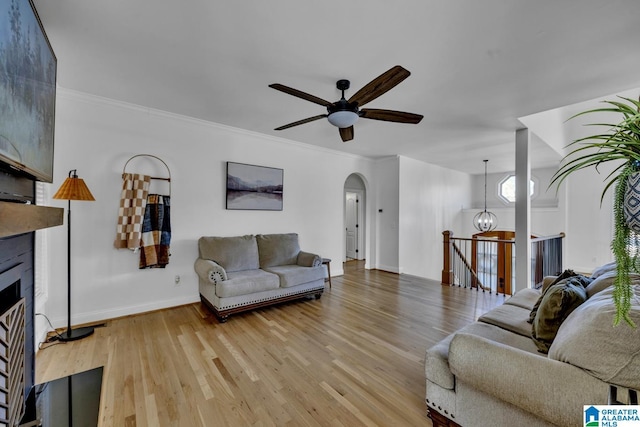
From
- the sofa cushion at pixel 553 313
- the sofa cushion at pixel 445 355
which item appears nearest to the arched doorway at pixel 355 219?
the sofa cushion at pixel 445 355

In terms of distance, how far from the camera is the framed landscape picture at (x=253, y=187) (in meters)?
3.94

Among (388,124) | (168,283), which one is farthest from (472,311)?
(168,283)

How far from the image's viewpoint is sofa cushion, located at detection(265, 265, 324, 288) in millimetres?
3473

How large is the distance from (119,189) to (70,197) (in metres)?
0.67

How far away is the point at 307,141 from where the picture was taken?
4.62 m

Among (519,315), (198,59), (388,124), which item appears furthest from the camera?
(388,124)

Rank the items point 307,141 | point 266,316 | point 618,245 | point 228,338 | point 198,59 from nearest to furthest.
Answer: point 618,245
point 198,59
point 228,338
point 266,316
point 307,141

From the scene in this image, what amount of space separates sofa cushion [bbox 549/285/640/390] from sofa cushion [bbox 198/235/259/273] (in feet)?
10.5

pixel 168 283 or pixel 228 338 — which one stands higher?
pixel 168 283

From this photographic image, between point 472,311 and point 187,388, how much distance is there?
3280mm

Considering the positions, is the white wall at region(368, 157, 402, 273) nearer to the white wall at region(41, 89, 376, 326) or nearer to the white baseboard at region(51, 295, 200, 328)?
the white wall at region(41, 89, 376, 326)

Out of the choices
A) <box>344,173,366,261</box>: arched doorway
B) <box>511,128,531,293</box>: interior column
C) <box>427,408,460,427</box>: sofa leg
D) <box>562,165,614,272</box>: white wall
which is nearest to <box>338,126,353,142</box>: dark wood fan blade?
<box>427,408,460,427</box>: sofa leg

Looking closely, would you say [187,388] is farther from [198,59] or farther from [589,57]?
[589,57]

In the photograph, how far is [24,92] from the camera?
1.22m
